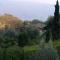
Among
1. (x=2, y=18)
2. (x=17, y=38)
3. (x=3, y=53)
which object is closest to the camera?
(x=3, y=53)

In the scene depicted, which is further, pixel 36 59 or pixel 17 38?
pixel 17 38

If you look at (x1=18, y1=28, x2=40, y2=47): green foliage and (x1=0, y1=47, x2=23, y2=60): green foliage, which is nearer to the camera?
(x1=0, y1=47, x2=23, y2=60): green foliage

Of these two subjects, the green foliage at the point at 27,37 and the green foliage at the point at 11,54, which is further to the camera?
the green foliage at the point at 27,37

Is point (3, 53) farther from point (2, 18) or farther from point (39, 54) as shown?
point (2, 18)

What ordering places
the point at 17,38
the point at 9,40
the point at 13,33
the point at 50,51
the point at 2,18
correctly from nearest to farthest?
1. the point at 50,51
2. the point at 9,40
3. the point at 17,38
4. the point at 13,33
5. the point at 2,18

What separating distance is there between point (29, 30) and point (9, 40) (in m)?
4.10

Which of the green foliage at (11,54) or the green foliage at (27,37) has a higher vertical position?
the green foliage at (27,37)

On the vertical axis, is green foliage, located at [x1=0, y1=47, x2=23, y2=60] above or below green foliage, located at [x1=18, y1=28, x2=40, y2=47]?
below

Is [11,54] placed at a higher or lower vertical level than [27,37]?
lower

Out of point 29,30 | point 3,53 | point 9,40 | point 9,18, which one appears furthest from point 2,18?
point 3,53

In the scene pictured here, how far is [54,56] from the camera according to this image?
10.8m

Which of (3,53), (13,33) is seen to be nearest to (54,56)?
(3,53)

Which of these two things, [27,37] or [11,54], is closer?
[11,54]

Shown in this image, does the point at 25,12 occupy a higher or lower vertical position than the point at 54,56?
higher
